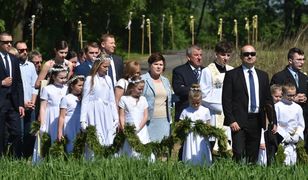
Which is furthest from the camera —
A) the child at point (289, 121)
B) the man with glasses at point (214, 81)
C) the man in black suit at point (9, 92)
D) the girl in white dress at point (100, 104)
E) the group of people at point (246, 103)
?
the man in black suit at point (9, 92)

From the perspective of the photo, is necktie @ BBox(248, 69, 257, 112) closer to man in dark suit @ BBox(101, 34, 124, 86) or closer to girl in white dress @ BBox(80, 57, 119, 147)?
girl in white dress @ BBox(80, 57, 119, 147)

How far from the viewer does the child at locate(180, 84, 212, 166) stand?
9516 millimetres

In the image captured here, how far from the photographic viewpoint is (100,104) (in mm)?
9492

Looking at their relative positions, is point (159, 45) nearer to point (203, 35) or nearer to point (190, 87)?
point (203, 35)

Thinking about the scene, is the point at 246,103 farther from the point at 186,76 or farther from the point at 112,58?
the point at 112,58

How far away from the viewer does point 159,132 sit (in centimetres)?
978

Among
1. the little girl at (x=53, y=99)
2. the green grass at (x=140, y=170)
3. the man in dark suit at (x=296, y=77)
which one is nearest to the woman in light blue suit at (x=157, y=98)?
the little girl at (x=53, y=99)

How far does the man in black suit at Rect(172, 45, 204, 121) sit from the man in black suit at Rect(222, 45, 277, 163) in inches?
37.4

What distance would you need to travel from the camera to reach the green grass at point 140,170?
6.79 m

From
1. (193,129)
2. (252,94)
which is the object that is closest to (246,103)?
(252,94)

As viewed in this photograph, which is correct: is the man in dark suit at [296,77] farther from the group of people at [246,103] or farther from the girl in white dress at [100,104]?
the girl in white dress at [100,104]

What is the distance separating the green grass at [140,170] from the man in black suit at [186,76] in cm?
262

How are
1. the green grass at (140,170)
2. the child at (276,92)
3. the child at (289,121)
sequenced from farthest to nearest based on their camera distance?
the child at (276,92)
the child at (289,121)
the green grass at (140,170)

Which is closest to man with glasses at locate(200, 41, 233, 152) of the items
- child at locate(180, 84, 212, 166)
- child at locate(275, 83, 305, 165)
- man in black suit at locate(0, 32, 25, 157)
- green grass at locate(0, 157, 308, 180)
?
child at locate(180, 84, 212, 166)
